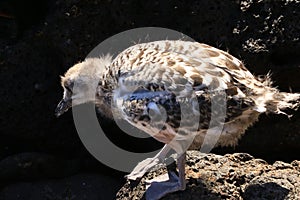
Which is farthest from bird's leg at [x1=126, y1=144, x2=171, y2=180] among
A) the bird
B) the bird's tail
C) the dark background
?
the bird's tail

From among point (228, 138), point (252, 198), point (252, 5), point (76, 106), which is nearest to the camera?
point (252, 198)

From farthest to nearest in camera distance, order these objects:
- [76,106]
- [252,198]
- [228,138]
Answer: [76,106]
[228,138]
[252,198]

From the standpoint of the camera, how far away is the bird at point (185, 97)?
207 inches

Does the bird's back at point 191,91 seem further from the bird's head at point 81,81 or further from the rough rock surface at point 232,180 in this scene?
the bird's head at point 81,81

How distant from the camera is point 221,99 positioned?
5.23m

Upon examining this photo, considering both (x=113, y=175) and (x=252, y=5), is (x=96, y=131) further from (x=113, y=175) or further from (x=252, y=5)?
(x=252, y=5)

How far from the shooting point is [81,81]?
6246mm

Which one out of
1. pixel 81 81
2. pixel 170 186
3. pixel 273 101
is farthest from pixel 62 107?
pixel 273 101

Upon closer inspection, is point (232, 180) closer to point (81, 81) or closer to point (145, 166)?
point (145, 166)

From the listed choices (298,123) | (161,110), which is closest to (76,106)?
(161,110)

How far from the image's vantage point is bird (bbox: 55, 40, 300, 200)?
17.2ft

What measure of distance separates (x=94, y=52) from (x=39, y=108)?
34.2 inches

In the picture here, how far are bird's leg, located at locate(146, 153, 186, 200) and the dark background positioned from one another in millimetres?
1243

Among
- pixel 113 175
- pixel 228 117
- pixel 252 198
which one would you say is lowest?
pixel 113 175
